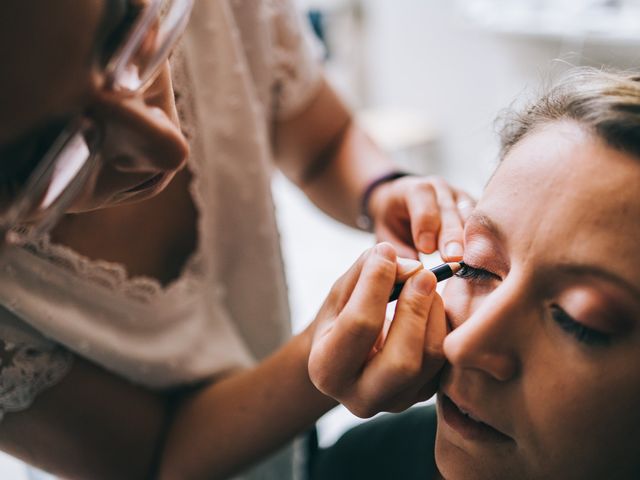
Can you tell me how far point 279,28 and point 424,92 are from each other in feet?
7.75

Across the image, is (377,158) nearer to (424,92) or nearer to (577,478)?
(577,478)

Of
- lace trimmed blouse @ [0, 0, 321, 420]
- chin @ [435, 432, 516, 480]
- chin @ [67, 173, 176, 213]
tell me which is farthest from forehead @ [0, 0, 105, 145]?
chin @ [435, 432, 516, 480]

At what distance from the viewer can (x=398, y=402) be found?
53cm

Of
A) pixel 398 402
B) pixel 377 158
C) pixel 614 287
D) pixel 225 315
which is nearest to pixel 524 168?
pixel 614 287

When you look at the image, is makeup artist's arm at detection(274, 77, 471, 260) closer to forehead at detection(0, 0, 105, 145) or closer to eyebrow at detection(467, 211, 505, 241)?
eyebrow at detection(467, 211, 505, 241)

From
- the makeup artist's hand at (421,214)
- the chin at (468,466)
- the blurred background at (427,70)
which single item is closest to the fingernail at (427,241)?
the makeup artist's hand at (421,214)

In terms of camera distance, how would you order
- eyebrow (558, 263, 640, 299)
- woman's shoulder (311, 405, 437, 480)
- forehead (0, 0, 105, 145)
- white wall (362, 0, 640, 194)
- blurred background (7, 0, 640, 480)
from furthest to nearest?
white wall (362, 0, 640, 194)
blurred background (7, 0, 640, 480)
woman's shoulder (311, 405, 437, 480)
eyebrow (558, 263, 640, 299)
forehead (0, 0, 105, 145)

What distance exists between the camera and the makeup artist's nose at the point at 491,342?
48 centimetres

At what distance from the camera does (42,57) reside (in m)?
0.34

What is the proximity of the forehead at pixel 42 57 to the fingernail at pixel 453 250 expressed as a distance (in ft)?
1.25

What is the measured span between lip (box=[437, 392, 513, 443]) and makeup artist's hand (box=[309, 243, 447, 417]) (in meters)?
0.05

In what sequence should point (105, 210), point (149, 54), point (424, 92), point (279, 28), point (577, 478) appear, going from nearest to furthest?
point (149, 54) → point (577, 478) → point (105, 210) → point (279, 28) → point (424, 92)

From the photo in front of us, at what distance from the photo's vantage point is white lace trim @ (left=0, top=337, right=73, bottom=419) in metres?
0.56

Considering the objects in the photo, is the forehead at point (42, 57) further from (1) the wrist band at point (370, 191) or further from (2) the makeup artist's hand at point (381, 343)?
(1) the wrist band at point (370, 191)
